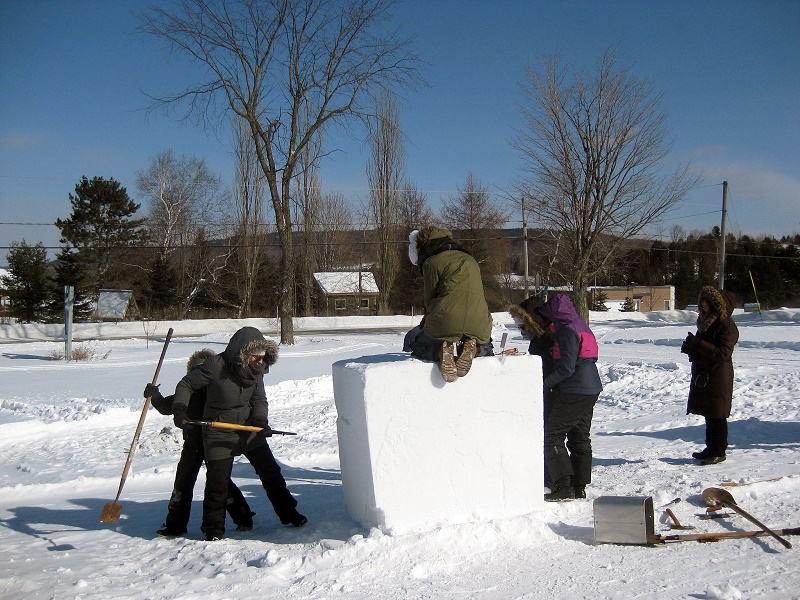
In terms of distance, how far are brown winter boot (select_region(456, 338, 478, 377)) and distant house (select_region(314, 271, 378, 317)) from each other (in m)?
46.0

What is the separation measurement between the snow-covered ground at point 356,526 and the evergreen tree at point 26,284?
31524 mm

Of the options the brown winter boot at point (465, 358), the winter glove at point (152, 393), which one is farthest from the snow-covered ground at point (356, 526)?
the winter glove at point (152, 393)

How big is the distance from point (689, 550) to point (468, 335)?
1.78 m

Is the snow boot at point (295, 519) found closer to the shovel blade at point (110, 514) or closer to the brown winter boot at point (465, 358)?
the shovel blade at point (110, 514)

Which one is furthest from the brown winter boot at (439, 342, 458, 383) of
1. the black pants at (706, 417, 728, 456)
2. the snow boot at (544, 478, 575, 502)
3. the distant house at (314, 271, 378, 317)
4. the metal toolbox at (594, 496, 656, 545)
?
the distant house at (314, 271, 378, 317)

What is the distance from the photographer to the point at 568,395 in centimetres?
536

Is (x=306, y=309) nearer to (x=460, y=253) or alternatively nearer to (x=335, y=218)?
(x=335, y=218)

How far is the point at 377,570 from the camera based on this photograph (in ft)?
13.1

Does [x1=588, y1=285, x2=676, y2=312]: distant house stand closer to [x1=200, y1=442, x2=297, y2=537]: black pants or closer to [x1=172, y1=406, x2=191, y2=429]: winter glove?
[x1=200, y1=442, x2=297, y2=537]: black pants

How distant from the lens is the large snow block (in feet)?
Result: 14.5

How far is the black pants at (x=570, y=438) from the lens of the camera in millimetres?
5277

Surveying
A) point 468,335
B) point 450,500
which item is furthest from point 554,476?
point 468,335

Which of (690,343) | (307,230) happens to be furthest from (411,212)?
(690,343)

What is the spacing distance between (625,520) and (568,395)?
51.2 inches
